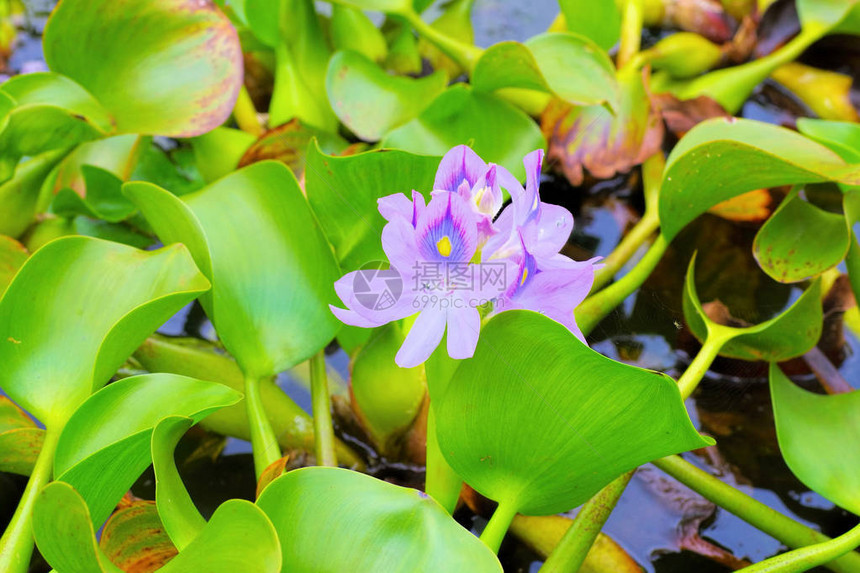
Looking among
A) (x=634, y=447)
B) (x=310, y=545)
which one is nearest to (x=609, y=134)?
(x=634, y=447)

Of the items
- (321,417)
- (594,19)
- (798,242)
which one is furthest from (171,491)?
(594,19)

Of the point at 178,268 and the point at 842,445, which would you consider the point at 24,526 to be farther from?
the point at 842,445

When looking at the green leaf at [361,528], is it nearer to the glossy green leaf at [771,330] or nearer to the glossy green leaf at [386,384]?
the glossy green leaf at [386,384]

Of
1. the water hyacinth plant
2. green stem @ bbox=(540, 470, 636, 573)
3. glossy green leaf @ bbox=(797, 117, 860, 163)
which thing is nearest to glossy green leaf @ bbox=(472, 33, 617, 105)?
the water hyacinth plant

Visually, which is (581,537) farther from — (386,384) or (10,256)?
(10,256)

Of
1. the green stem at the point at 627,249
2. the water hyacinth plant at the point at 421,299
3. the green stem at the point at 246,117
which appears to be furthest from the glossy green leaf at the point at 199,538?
the green stem at the point at 246,117
